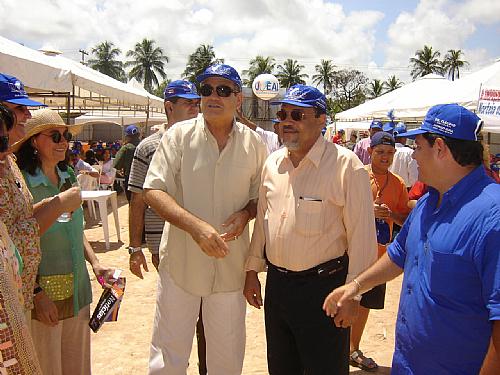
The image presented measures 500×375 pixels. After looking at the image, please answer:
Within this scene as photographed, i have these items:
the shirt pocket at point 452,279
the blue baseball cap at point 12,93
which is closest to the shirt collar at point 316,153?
the shirt pocket at point 452,279

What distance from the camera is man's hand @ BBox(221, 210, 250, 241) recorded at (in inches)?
106

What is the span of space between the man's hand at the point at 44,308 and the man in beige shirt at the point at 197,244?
62 cm

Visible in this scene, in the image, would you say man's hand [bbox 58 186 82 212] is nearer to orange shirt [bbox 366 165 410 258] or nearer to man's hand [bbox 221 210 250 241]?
man's hand [bbox 221 210 250 241]

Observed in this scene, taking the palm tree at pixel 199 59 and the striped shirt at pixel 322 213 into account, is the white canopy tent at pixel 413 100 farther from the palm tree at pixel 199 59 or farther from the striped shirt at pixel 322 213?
the palm tree at pixel 199 59

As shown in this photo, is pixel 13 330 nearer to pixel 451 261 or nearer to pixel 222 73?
pixel 451 261

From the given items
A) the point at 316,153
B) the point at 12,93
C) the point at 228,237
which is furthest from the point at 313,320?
the point at 12,93

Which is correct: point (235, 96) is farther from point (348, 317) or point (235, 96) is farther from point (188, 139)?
point (348, 317)

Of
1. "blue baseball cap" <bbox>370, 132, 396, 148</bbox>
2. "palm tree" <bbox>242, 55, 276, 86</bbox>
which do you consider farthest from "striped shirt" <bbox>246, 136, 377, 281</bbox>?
"palm tree" <bbox>242, 55, 276, 86</bbox>

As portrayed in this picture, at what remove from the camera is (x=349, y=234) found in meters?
2.69

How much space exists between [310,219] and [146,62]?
2601 inches

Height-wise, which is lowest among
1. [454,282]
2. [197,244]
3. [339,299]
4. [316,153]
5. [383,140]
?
[339,299]

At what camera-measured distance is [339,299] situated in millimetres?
2455

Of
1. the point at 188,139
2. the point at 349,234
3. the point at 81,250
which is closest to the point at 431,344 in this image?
the point at 349,234

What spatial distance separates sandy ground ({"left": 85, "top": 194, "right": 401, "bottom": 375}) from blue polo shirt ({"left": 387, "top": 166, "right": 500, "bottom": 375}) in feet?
7.57
